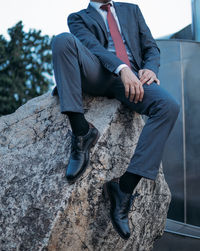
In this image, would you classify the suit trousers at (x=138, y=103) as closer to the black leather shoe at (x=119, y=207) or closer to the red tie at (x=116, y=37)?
the black leather shoe at (x=119, y=207)

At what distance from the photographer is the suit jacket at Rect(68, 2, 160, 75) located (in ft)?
8.21

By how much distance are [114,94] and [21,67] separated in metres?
13.7

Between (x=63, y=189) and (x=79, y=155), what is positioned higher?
(x=79, y=155)

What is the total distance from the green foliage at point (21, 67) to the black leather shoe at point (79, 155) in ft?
39.8

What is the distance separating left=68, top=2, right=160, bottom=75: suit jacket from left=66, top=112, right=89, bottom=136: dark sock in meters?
0.56

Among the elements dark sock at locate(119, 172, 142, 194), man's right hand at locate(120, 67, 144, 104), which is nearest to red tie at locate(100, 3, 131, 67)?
man's right hand at locate(120, 67, 144, 104)

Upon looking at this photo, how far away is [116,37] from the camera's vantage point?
2.51 m

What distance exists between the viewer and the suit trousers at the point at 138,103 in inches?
78.2

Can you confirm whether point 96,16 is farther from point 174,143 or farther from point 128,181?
point 174,143

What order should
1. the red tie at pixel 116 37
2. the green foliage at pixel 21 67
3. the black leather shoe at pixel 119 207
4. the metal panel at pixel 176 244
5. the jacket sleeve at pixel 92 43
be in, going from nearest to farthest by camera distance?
the black leather shoe at pixel 119 207 < the jacket sleeve at pixel 92 43 < the red tie at pixel 116 37 < the metal panel at pixel 176 244 < the green foliage at pixel 21 67

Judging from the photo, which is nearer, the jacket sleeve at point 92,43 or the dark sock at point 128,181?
the dark sock at point 128,181

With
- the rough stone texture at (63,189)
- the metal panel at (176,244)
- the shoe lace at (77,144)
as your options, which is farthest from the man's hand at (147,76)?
the metal panel at (176,244)

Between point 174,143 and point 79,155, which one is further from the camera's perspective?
point 174,143

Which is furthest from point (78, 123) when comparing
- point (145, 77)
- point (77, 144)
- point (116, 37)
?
point (116, 37)
